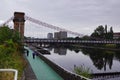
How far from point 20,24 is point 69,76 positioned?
42.1 meters

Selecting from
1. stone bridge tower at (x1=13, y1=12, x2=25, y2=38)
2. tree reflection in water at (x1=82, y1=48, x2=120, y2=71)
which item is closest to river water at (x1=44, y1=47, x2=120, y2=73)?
tree reflection in water at (x1=82, y1=48, x2=120, y2=71)

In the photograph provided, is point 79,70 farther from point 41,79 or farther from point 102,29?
point 102,29

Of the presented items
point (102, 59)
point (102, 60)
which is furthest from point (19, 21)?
point (102, 59)

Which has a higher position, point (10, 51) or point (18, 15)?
point (18, 15)

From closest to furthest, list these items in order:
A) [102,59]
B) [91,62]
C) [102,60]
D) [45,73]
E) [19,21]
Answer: [45,73]
[91,62]
[19,21]
[102,60]
[102,59]

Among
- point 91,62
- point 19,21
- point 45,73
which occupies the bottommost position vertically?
point 91,62

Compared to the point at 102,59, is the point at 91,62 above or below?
above

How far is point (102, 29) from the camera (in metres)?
130

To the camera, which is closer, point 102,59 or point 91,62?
point 91,62

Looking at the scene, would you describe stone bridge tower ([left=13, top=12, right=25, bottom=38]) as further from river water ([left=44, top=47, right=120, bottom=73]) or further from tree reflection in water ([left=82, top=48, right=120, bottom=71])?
tree reflection in water ([left=82, top=48, right=120, bottom=71])

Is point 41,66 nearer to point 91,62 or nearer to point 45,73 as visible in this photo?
point 45,73

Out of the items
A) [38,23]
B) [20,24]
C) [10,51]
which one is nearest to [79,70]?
[10,51]

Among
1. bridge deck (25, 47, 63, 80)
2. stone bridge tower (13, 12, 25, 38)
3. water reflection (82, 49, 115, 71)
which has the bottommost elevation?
water reflection (82, 49, 115, 71)

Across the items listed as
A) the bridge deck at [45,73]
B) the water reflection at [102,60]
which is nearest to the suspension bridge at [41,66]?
the bridge deck at [45,73]
